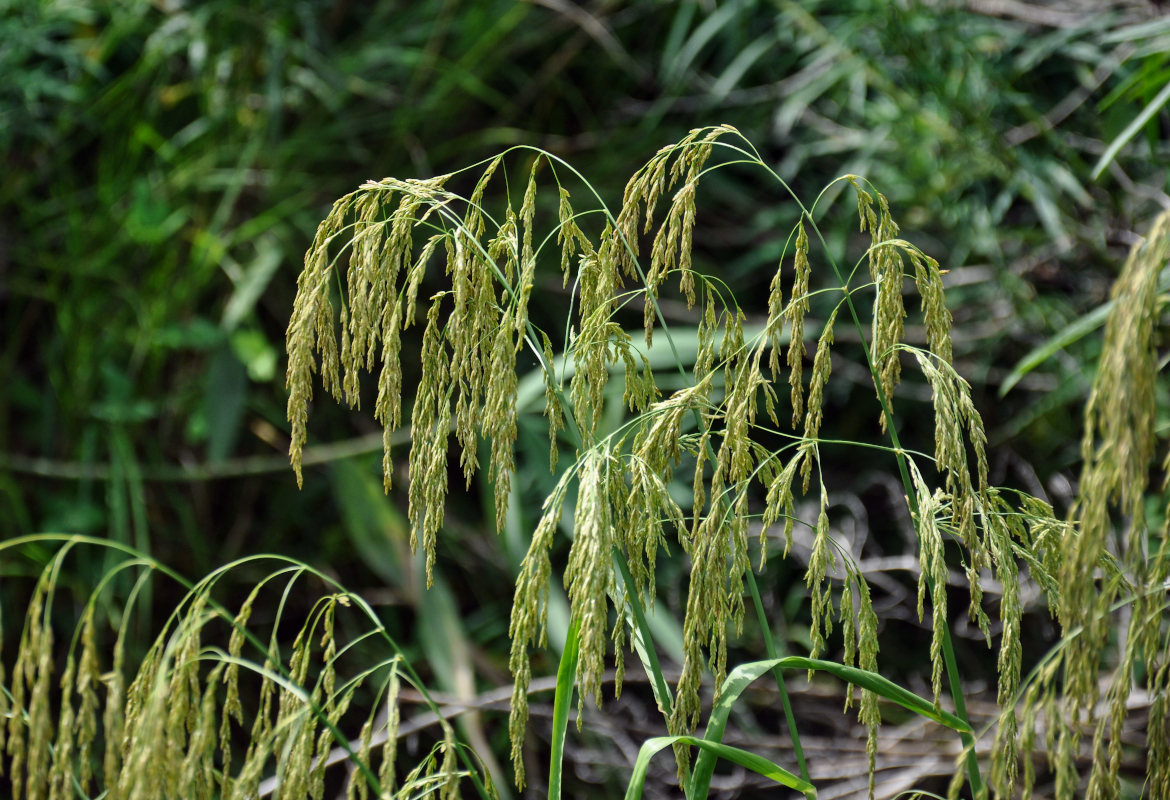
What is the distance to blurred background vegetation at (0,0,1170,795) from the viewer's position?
1.83 meters

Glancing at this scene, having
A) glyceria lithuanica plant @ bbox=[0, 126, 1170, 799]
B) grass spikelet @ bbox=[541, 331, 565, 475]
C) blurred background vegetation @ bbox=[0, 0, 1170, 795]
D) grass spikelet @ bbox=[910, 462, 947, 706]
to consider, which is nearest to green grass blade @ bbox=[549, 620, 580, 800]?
glyceria lithuanica plant @ bbox=[0, 126, 1170, 799]

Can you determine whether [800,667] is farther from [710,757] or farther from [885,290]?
[885,290]

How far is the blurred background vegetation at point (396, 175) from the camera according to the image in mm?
1830

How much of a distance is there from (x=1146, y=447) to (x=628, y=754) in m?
1.34

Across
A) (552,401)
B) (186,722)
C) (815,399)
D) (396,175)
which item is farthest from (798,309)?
(396,175)

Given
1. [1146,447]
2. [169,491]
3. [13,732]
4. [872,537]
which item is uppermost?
[1146,447]

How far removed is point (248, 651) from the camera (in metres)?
1.92

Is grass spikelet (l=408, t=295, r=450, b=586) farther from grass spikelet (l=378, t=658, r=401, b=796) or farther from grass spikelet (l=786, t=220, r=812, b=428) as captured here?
grass spikelet (l=786, t=220, r=812, b=428)

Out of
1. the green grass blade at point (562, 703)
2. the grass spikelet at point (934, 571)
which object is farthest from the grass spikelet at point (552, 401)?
the grass spikelet at point (934, 571)

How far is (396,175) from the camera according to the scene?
6.85 ft

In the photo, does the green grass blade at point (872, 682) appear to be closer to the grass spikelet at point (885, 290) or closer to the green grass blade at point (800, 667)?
the green grass blade at point (800, 667)

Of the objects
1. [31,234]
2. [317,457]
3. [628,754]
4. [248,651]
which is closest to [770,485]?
[628,754]

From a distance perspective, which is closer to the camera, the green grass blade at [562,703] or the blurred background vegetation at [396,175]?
the green grass blade at [562,703]

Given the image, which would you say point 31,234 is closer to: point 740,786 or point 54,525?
point 54,525
